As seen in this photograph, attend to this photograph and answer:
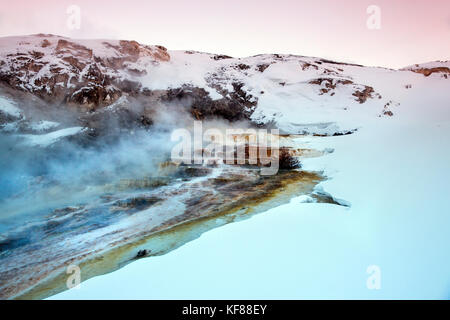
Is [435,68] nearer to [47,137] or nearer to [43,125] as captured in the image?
[47,137]

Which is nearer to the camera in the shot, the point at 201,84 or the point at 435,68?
Result: the point at 201,84

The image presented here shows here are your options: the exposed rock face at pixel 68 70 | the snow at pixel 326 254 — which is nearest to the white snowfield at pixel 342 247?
the snow at pixel 326 254

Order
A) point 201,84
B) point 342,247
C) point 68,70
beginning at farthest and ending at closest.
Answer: point 201,84, point 68,70, point 342,247

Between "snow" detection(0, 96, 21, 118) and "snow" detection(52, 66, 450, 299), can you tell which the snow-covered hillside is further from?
"snow" detection(52, 66, 450, 299)

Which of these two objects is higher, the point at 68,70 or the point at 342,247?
the point at 68,70

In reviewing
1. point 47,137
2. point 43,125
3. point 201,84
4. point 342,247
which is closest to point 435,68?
point 201,84

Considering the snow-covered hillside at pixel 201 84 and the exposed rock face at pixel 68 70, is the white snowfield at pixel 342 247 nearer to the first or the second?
the snow-covered hillside at pixel 201 84

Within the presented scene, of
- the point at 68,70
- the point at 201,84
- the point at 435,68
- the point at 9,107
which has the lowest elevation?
the point at 9,107

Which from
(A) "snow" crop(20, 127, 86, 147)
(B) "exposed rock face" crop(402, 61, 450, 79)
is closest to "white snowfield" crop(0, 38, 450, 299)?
(A) "snow" crop(20, 127, 86, 147)

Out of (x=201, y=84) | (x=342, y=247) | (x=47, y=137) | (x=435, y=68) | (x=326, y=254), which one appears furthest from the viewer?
(x=435, y=68)
